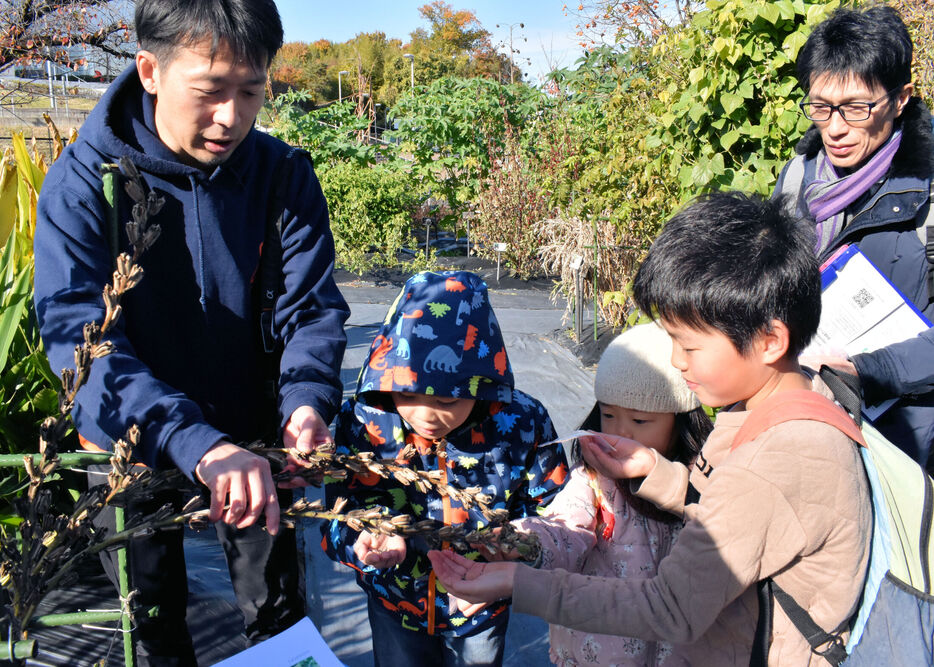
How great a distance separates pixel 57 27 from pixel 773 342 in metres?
10.4

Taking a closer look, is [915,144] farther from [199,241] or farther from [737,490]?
[199,241]

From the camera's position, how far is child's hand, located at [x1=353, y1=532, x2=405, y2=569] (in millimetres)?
1416

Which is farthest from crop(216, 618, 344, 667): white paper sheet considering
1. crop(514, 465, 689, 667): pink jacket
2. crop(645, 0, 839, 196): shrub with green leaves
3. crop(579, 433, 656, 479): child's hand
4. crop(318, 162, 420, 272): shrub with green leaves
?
crop(318, 162, 420, 272): shrub with green leaves

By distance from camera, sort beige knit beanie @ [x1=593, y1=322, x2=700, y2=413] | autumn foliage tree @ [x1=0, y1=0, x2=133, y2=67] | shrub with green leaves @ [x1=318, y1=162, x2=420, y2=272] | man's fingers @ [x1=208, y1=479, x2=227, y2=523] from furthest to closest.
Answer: autumn foliage tree @ [x1=0, y1=0, x2=133, y2=67], shrub with green leaves @ [x1=318, y1=162, x2=420, y2=272], beige knit beanie @ [x1=593, y1=322, x2=700, y2=413], man's fingers @ [x1=208, y1=479, x2=227, y2=523]

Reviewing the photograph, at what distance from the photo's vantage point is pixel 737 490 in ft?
3.81

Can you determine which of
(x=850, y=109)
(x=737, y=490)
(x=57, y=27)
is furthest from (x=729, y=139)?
(x=57, y=27)

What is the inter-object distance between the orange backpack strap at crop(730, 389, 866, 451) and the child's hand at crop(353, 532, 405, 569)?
26.4 inches

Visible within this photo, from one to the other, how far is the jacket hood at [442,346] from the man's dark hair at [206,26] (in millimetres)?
592

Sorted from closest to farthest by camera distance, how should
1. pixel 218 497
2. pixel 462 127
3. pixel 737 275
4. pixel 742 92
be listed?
pixel 218 497 < pixel 737 275 < pixel 742 92 < pixel 462 127

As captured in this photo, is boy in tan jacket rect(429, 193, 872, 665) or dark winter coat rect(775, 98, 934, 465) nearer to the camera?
boy in tan jacket rect(429, 193, 872, 665)

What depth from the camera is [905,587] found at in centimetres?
112

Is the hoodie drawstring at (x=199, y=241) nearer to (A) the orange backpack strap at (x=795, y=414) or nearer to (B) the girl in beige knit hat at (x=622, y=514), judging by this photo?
(B) the girl in beige knit hat at (x=622, y=514)

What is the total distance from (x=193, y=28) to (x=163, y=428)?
2.48 feet

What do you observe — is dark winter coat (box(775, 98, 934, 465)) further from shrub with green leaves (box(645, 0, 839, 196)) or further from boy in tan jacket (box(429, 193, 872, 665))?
shrub with green leaves (box(645, 0, 839, 196))
